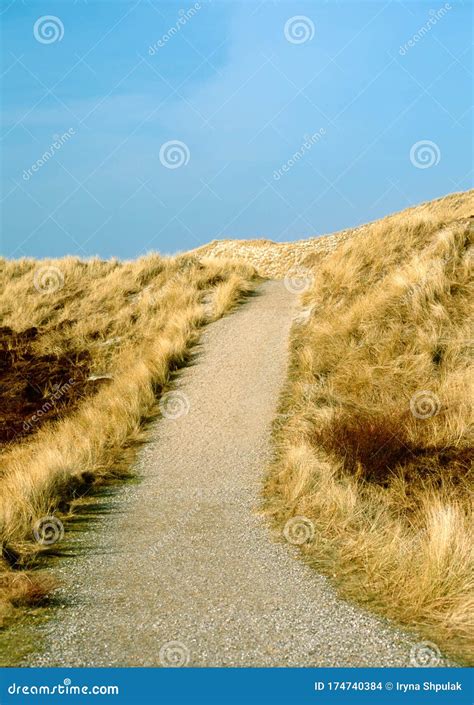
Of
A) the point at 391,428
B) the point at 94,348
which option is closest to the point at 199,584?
the point at 391,428

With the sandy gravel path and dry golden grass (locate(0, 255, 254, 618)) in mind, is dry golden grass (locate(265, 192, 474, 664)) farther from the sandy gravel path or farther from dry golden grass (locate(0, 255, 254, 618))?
dry golden grass (locate(0, 255, 254, 618))

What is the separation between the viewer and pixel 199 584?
5.80 meters

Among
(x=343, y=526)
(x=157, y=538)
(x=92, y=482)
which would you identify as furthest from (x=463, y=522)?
(x=92, y=482)

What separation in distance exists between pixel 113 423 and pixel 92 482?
6.33ft

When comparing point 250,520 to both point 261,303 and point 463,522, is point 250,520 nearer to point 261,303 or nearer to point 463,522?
point 463,522

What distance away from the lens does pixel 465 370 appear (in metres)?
10.1

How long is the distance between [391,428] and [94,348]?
9.21 meters

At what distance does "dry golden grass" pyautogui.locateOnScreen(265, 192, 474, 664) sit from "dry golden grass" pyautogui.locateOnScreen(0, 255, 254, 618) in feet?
7.25

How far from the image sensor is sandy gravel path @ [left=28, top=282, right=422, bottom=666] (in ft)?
15.7

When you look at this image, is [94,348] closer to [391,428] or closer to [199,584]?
[391,428]

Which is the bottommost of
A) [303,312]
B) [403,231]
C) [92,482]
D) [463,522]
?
[463,522]

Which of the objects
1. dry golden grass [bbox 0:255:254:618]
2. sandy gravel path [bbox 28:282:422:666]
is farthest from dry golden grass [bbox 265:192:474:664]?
dry golden grass [bbox 0:255:254:618]

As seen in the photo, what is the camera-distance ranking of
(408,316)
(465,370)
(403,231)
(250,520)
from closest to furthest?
(250,520)
(465,370)
(408,316)
(403,231)

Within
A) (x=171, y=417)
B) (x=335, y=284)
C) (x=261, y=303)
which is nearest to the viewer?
(x=171, y=417)
